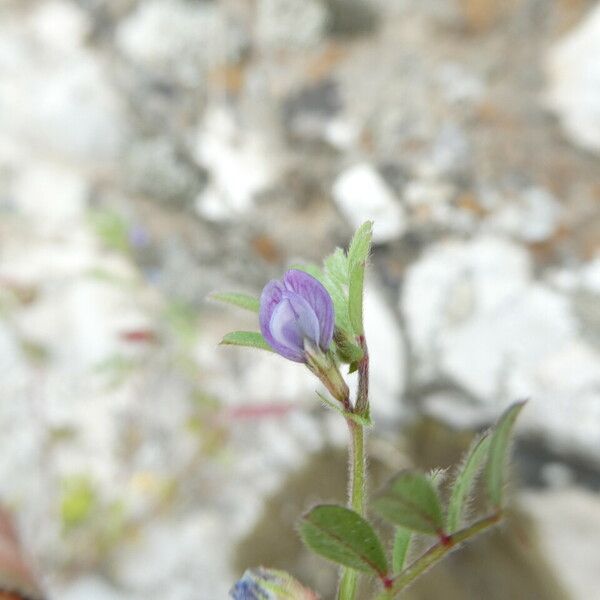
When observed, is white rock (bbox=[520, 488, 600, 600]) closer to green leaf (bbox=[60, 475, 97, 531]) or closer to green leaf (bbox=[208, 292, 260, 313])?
green leaf (bbox=[60, 475, 97, 531])

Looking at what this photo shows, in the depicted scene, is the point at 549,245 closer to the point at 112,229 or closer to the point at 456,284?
the point at 456,284

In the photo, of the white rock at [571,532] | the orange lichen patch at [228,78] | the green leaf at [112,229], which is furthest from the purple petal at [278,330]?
the green leaf at [112,229]

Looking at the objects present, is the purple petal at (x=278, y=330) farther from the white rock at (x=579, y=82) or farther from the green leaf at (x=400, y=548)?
the white rock at (x=579, y=82)

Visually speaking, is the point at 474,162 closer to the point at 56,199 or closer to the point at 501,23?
the point at 501,23

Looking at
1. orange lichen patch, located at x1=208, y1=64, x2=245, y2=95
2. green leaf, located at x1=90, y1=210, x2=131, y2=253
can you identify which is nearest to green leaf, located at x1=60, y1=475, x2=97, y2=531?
green leaf, located at x1=90, y1=210, x2=131, y2=253

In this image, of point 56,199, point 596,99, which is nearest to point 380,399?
point 596,99
